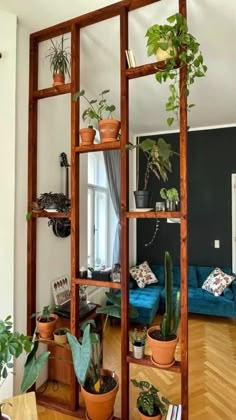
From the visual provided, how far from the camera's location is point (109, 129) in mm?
1931

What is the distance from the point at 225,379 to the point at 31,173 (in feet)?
8.48

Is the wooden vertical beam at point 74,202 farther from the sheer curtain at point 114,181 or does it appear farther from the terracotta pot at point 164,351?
the sheer curtain at point 114,181

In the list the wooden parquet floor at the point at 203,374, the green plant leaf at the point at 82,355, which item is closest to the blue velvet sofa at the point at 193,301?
the wooden parquet floor at the point at 203,374

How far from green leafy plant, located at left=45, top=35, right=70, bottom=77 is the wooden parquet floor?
2.77 meters

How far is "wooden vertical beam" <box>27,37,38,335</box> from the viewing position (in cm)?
221

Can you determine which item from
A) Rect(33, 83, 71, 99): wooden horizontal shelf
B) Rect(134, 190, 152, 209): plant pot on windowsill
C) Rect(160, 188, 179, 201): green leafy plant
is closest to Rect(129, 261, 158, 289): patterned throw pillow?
Rect(134, 190, 152, 209): plant pot on windowsill

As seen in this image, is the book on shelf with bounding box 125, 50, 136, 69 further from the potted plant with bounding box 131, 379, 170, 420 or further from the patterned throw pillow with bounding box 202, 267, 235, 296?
the patterned throw pillow with bounding box 202, 267, 235, 296

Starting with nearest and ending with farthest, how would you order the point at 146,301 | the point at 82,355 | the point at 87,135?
the point at 82,355
the point at 87,135
the point at 146,301

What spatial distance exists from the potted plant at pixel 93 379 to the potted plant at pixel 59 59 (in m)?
1.93

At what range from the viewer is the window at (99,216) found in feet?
12.8

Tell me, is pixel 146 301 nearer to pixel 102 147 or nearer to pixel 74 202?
pixel 74 202

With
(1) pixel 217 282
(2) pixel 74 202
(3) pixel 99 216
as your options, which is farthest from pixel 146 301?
(2) pixel 74 202

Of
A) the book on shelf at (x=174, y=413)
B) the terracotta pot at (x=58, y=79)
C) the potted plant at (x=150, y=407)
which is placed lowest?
the book on shelf at (x=174, y=413)

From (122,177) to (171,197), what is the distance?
38 centimetres
